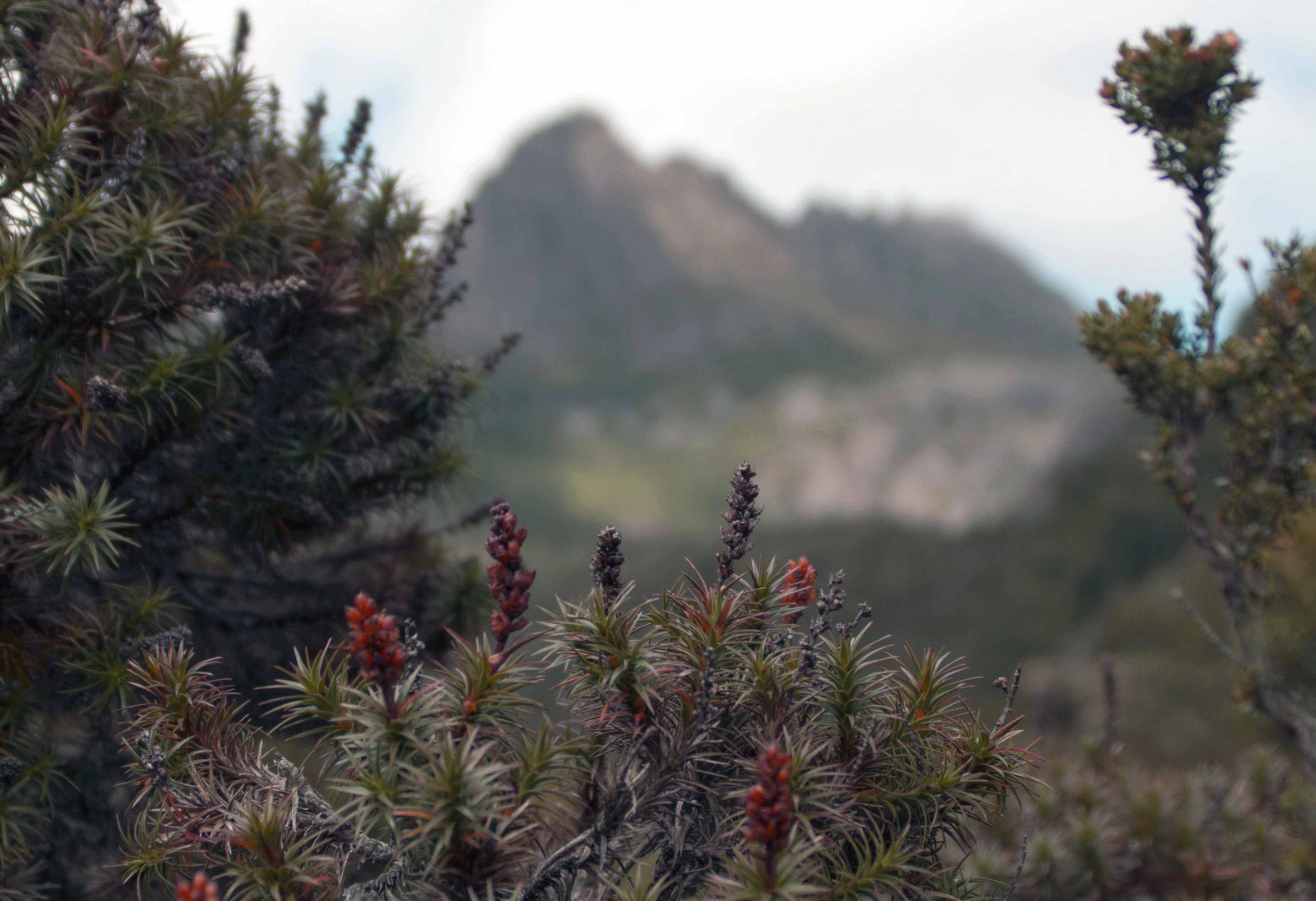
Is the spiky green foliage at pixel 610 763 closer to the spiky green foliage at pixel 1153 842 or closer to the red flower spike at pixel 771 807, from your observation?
the red flower spike at pixel 771 807

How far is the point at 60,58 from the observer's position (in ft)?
14.6

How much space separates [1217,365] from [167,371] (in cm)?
646

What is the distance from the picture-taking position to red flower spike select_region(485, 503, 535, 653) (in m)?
2.89

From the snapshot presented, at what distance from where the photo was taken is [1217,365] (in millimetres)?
5680

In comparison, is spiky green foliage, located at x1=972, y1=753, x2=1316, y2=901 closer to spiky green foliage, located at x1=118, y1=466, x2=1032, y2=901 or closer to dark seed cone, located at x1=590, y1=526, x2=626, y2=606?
spiky green foliage, located at x1=118, y1=466, x2=1032, y2=901

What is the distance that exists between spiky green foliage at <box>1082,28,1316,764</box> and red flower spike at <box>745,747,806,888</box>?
15.2 feet

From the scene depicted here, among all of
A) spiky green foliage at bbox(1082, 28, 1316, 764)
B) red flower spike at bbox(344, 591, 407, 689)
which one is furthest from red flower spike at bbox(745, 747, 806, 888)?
spiky green foliage at bbox(1082, 28, 1316, 764)

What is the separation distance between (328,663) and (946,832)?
2.35 metres

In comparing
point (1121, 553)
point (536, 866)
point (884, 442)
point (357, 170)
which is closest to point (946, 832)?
point (536, 866)

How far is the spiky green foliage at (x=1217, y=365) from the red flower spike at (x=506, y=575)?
4728mm

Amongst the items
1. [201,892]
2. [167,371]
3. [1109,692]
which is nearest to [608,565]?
[201,892]

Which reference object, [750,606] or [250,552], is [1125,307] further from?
[250,552]

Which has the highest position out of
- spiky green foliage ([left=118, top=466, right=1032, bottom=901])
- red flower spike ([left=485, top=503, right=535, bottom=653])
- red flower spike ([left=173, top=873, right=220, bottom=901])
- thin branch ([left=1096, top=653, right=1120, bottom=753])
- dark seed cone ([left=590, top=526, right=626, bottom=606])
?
thin branch ([left=1096, top=653, right=1120, bottom=753])

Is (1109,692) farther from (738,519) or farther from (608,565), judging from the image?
(608,565)
